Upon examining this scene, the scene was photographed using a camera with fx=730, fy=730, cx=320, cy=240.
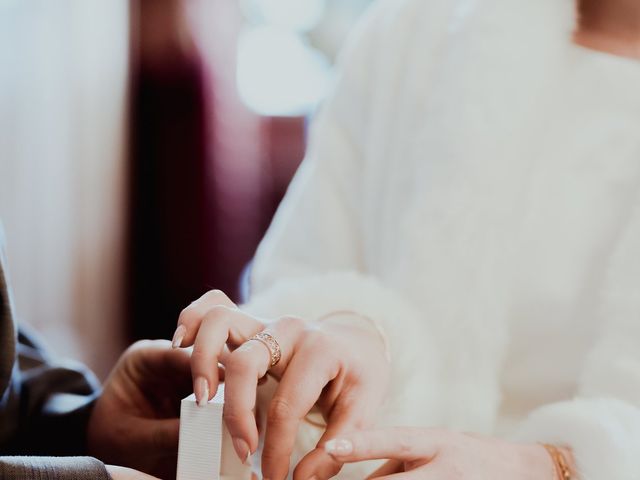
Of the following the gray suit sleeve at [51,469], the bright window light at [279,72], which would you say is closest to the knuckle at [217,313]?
the gray suit sleeve at [51,469]

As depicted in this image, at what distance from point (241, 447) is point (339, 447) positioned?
5 centimetres

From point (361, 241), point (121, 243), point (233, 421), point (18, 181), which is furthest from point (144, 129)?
point (233, 421)

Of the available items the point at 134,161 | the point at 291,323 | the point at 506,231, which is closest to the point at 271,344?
the point at 291,323

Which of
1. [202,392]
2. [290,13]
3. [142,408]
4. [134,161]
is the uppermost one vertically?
[290,13]

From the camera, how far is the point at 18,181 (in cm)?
167

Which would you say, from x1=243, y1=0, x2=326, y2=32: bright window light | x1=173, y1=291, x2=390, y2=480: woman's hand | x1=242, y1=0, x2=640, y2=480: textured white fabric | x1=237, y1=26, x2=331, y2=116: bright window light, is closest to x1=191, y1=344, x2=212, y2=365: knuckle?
x1=173, y1=291, x2=390, y2=480: woman's hand

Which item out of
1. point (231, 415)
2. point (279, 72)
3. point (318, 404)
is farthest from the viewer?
point (279, 72)

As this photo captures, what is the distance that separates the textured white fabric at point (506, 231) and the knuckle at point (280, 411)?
0.68 ft

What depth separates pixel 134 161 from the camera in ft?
6.75

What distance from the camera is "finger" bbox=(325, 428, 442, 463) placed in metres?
0.40

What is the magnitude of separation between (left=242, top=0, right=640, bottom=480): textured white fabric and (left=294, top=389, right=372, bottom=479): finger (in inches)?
6.1

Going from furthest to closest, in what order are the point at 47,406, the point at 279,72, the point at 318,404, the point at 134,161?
the point at 279,72 < the point at 134,161 < the point at 47,406 < the point at 318,404

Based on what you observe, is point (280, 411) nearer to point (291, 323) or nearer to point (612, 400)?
point (291, 323)

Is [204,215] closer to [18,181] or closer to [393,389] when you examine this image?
[18,181]
